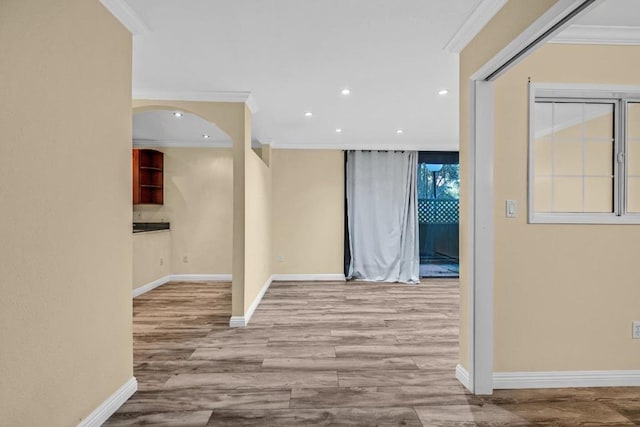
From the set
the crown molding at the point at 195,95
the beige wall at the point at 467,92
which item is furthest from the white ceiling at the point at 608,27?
the crown molding at the point at 195,95

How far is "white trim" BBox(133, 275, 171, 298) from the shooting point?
15.1ft

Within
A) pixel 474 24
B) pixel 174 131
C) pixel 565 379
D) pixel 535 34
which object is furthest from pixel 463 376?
pixel 174 131

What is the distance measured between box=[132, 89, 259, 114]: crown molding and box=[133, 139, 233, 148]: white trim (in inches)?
92.9

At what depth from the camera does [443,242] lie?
19.9 ft

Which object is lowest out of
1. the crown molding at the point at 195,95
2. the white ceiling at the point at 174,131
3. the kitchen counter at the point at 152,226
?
the kitchen counter at the point at 152,226

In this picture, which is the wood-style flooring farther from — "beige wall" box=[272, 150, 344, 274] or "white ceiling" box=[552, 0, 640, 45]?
"white ceiling" box=[552, 0, 640, 45]

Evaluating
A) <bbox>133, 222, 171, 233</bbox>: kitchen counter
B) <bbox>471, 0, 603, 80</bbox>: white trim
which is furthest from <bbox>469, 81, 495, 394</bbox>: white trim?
<bbox>133, 222, 171, 233</bbox>: kitchen counter

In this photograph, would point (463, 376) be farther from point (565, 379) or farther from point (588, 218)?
point (588, 218)

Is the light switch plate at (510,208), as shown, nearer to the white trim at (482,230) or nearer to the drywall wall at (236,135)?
the white trim at (482,230)

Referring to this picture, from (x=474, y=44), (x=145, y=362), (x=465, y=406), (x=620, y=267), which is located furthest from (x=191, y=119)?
(x=620, y=267)

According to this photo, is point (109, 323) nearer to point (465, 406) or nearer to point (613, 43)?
point (465, 406)

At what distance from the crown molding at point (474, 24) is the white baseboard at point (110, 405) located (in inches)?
127

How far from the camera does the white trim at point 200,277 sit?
562 cm

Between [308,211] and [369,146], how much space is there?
5.36 ft
